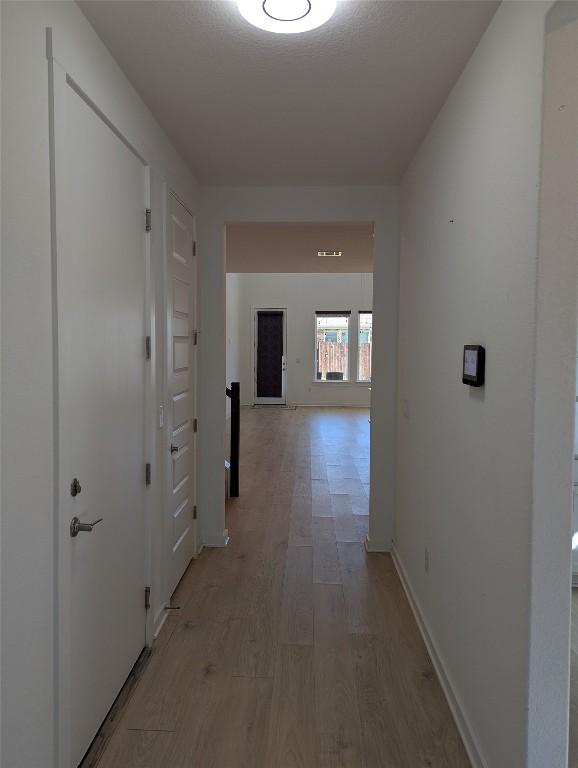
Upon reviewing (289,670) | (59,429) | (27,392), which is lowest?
(289,670)

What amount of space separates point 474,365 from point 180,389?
76.1 inches

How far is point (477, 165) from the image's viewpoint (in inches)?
77.2

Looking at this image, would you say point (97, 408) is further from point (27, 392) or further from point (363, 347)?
point (363, 347)

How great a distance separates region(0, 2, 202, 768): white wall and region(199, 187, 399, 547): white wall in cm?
214

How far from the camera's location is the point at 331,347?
13609mm

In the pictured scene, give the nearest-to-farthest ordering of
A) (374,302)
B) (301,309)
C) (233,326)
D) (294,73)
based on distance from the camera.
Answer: (294,73), (374,302), (233,326), (301,309)

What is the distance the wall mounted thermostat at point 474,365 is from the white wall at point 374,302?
1.89m

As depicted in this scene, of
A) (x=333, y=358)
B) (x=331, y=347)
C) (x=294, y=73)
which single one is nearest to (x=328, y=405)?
(x=333, y=358)

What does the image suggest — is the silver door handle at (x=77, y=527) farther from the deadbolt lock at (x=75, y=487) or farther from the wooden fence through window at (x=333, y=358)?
the wooden fence through window at (x=333, y=358)

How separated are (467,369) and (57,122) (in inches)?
61.3

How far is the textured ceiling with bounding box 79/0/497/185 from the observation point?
5.94 feet

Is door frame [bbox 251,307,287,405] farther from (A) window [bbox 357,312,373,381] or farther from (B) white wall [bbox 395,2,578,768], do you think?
(B) white wall [bbox 395,2,578,768]

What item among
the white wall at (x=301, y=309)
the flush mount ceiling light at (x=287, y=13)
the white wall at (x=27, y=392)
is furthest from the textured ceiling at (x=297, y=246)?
the white wall at (x=301, y=309)

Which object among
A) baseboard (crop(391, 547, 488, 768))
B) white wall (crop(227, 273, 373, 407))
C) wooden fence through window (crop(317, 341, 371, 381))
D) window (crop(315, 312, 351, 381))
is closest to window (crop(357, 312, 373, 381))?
wooden fence through window (crop(317, 341, 371, 381))
